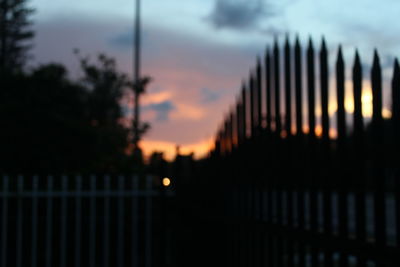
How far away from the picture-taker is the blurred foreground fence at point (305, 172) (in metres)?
3.30

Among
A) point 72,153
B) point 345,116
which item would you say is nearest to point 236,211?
point 345,116

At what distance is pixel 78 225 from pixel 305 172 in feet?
17.6

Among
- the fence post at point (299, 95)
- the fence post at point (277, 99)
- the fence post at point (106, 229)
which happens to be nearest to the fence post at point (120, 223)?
the fence post at point (106, 229)

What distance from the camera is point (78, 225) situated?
8.72 meters

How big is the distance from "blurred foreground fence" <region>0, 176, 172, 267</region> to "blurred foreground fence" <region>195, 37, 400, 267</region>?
3.06 meters

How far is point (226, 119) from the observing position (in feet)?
18.8

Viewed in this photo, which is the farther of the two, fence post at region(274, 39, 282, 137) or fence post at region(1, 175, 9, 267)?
fence post at region(1, 175, 9, 267)

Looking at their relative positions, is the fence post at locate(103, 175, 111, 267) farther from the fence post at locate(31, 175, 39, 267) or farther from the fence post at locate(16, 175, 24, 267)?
the fence post at locate(16, 175, 24, 267)

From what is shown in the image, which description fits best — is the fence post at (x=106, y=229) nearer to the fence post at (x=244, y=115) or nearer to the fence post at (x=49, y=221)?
the fence post at (x=49, y=221)

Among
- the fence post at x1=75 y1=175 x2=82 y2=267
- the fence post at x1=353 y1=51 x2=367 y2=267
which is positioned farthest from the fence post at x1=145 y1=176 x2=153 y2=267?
the fence post at x1=353 y1=51 x2=367 y2=267

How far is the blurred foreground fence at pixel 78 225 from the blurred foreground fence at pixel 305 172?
10.0 ft

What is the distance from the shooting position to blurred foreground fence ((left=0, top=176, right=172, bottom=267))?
28.2 ft

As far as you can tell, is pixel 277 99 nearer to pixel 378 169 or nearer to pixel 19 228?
pixel 378 169

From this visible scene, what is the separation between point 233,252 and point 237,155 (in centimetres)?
84
